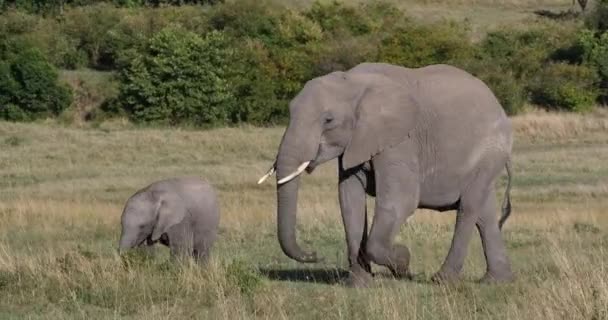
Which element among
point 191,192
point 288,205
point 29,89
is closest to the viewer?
point 288,205

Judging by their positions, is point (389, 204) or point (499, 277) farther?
point (499, 277)

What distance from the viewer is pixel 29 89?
Result: 52312 mm

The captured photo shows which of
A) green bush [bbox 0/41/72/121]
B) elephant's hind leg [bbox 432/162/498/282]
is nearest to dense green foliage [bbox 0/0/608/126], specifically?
green bush [bbox 0/41/72/121]

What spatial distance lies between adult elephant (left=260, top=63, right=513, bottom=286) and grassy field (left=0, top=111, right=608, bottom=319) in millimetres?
428

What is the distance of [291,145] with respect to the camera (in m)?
11.2

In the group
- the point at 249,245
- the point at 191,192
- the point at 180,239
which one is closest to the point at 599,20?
the point at 249,245

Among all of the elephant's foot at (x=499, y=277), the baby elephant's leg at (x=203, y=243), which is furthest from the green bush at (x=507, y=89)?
the elephant's foot at (x=499, y=277)

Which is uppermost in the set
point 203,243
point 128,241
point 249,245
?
point 128,241

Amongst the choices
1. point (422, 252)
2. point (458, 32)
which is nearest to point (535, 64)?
point (458, 32)

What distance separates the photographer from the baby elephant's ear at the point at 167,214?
1520 cm

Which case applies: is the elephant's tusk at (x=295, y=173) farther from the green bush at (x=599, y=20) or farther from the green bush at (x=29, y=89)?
the green bush at (x=599, y=20)

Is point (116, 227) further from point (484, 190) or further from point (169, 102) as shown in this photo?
point (169, 102)

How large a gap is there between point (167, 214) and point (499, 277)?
4307 millimetres

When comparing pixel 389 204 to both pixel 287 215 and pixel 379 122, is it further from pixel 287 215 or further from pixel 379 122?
pixel 287 215
